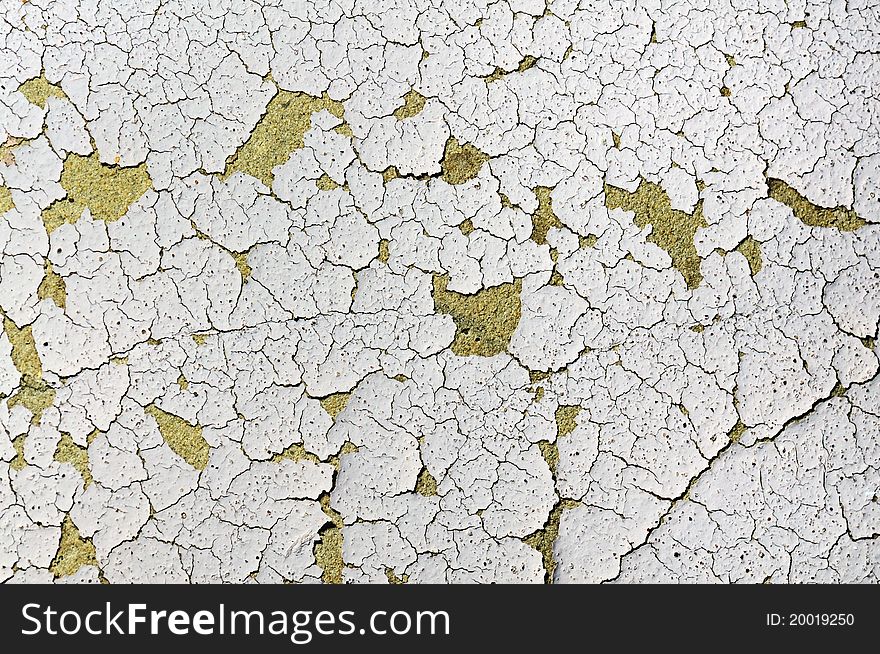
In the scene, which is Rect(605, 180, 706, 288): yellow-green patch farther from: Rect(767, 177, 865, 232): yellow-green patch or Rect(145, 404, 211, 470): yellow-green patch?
Rect(145, 404, 211, 470): yellow-green patch

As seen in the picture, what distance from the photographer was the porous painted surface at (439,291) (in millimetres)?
2221

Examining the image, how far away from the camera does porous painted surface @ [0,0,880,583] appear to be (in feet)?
7.29

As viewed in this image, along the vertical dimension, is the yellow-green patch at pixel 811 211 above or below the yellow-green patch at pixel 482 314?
above

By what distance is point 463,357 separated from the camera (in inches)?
89.3

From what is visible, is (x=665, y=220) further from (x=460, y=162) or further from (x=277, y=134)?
(x=277, y=134)

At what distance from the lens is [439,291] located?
2.29 meters

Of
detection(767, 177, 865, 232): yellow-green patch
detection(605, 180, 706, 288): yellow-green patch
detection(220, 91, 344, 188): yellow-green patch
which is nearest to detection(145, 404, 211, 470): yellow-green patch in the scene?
detection(220, 91, 344, 188): yellow-green patch

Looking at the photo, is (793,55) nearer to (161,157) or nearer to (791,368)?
(791,368)

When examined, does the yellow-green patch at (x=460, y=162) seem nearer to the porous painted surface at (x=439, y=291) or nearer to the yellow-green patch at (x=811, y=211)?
the porous painted surface at (x=439, y=291)

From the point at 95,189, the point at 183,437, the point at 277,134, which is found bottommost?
the point at 183,437

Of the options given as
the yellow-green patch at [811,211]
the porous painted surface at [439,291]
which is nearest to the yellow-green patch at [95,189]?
the porous painted surface at [439,291]

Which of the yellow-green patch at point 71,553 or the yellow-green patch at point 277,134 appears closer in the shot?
the yellow-green patch at point 71,553

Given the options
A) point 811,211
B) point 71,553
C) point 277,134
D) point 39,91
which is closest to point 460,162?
point 277,134

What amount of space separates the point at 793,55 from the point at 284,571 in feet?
7.24
